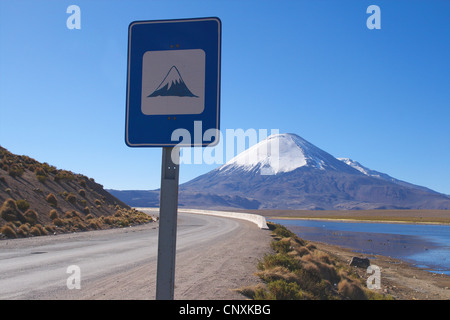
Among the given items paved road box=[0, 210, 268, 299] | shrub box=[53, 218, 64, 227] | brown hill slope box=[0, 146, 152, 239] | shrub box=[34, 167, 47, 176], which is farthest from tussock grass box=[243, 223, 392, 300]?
shrub box=[34, 167, 47, 176]

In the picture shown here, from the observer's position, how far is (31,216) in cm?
2405

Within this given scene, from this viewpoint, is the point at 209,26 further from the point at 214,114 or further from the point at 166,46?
the point at 214,114

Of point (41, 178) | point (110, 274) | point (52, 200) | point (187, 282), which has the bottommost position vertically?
point (110, 274)

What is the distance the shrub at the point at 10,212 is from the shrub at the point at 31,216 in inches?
14.0

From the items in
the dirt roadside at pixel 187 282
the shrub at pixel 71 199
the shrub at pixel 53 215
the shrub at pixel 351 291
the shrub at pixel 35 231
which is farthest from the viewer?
the shrub at pixel 71 199

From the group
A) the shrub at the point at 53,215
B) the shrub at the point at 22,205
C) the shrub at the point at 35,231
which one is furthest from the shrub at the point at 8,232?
the shrub at the point at 53,215

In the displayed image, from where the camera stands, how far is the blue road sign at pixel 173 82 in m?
3.03

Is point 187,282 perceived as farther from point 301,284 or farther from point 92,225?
point 92,225

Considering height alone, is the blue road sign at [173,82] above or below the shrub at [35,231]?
above

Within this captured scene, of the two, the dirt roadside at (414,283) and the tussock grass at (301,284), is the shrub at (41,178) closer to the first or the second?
the dirt roadside at (414,283)

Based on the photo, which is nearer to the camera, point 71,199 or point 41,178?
point 71,199

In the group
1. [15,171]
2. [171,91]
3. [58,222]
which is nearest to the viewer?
[171,91]

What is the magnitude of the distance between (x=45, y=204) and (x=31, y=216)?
4604mm

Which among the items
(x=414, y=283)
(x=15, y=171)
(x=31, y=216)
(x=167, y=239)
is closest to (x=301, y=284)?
(x=167, y=239)
